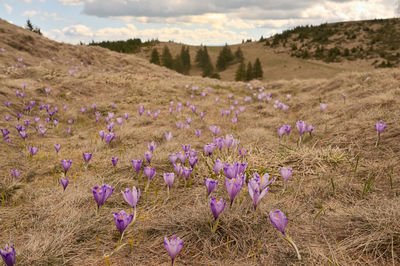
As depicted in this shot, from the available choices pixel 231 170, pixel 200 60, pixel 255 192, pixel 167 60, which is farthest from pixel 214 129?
pixel 200 60

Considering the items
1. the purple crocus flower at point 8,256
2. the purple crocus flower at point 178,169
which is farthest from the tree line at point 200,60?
the purple crocus flower at point 8,256

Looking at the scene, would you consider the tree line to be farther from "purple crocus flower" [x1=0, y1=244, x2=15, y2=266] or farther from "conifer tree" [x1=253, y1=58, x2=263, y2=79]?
"purple crocus flower" [x1=0, y1=244, x2=15, y2=266]

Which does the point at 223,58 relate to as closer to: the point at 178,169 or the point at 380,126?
the point at 380,126

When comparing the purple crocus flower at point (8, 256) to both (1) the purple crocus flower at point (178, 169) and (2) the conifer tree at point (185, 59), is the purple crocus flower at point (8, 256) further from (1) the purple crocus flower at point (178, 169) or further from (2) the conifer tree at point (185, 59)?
(2) the conifer tree at point (185, 59)

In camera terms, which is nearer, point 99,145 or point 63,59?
point 99,145

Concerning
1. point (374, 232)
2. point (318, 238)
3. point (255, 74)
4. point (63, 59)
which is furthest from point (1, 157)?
point (255, 74)

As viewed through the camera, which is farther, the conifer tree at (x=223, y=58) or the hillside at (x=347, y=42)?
the conifer tree at (x=223, y=58)

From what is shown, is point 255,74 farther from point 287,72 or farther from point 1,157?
point 1,157

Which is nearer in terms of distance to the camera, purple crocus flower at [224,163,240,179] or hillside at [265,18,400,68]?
purple crocus flower at [224,163,240,179]

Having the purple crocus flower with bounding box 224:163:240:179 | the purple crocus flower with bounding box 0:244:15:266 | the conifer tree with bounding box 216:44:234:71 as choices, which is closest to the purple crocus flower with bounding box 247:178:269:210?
the purple crocus flower with bounding box 224:163:240:179

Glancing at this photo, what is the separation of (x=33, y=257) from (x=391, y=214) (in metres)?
2.59

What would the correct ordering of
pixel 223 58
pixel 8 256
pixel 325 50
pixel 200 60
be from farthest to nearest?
pixel 200 60
pixel 223 58
pixel 325 50
pixel 8 256

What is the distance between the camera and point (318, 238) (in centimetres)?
206

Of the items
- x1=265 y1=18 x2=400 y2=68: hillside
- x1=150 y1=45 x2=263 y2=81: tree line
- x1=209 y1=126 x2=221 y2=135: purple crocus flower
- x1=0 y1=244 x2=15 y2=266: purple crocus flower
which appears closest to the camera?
x1=0 y1=244 x2=15 y2=266: purple crocus flower
